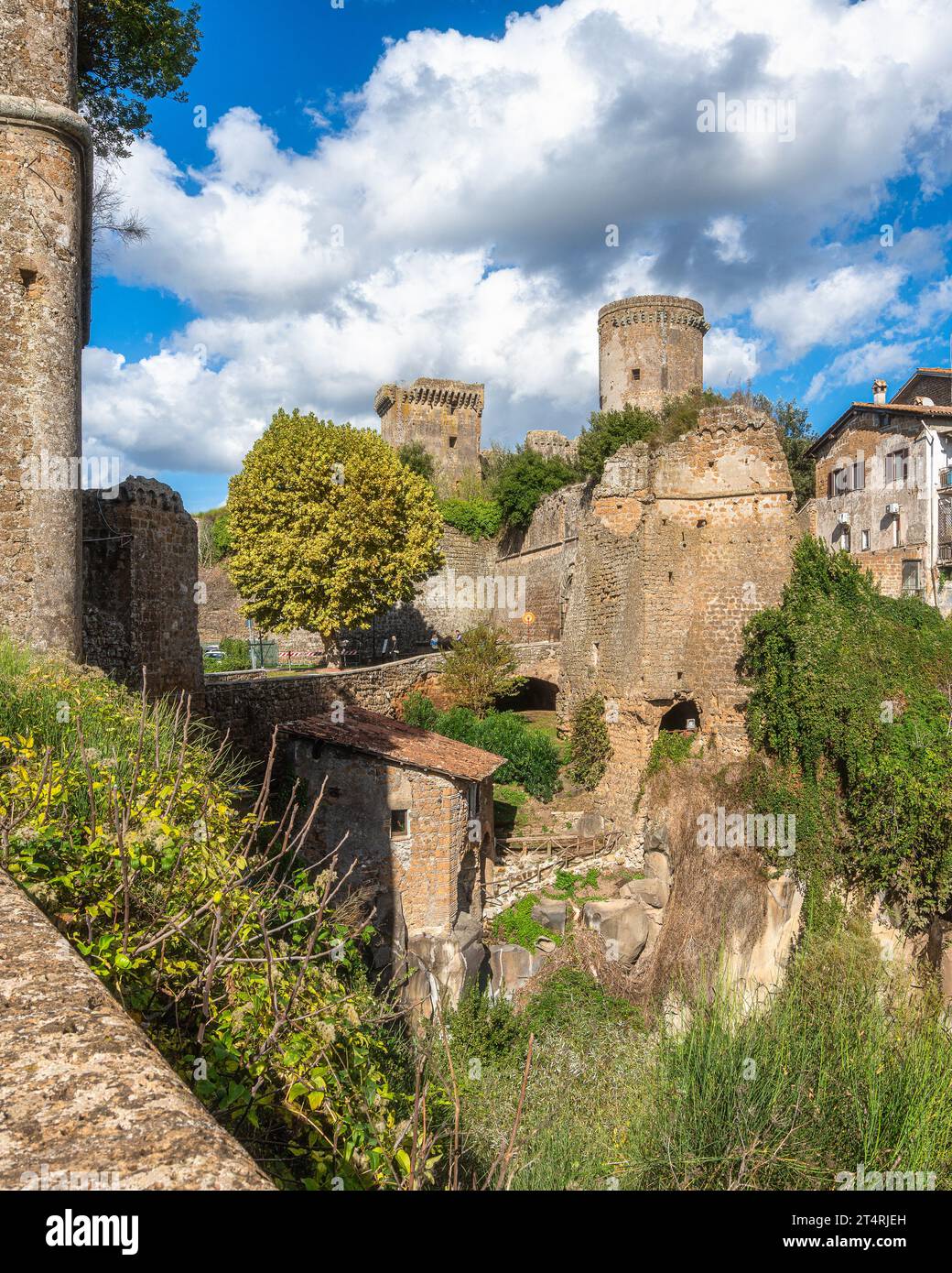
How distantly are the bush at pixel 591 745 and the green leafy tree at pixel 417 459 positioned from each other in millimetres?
26112

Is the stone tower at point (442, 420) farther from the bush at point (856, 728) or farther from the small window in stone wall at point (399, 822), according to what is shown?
the small window in stone wall at point (399, 822)

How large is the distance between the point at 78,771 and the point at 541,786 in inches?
613

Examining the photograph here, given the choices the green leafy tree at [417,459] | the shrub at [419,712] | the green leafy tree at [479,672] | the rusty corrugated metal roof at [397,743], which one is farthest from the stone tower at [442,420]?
the rusty corrugated metal roof at [397,743]

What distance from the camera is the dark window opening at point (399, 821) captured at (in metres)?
13.8

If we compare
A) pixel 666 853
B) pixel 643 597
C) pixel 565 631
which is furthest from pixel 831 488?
pixel 666 853

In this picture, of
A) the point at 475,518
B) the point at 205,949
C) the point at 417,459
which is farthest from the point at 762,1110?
the point at 417,459

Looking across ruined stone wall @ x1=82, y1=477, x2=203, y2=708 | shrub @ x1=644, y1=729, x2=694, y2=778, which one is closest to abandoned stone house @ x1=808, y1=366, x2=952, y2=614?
shrub @ x1=644, y1=729, x2=694, y2=778

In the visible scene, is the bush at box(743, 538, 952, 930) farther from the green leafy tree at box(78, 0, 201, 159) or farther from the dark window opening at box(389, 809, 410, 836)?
the green leafy tree at box(78, 0, 201, 159)

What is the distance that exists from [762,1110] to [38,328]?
943 centimetres

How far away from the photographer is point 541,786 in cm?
1969

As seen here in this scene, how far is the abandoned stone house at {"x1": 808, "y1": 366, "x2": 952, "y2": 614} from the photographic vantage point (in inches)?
1086

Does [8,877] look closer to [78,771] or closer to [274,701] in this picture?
[78,771]

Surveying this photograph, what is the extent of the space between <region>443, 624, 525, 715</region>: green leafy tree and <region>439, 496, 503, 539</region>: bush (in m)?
15.1
